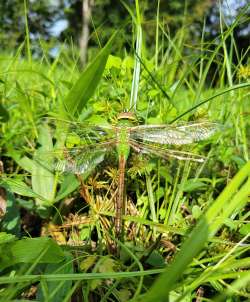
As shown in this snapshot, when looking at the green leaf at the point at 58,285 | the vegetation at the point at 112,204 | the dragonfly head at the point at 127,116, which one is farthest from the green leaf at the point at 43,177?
the green leaf at the point at 58,285

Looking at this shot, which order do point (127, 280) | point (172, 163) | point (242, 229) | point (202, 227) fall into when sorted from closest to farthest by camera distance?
point (202, 227)
point (127, 280)
point (242, 229)
point (172, 163)

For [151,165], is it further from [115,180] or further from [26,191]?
[26,191]

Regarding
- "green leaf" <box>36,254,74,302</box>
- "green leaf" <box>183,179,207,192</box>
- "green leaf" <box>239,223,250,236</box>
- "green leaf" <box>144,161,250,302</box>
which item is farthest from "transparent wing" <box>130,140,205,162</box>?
"green leaf" <box>144,161,250,302</box>

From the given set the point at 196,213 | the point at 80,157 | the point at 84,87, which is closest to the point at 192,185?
the point at 196,213

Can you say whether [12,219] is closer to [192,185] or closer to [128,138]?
[128,138]

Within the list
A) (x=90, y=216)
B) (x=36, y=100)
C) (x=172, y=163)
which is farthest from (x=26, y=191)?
(x=36, y=100)
